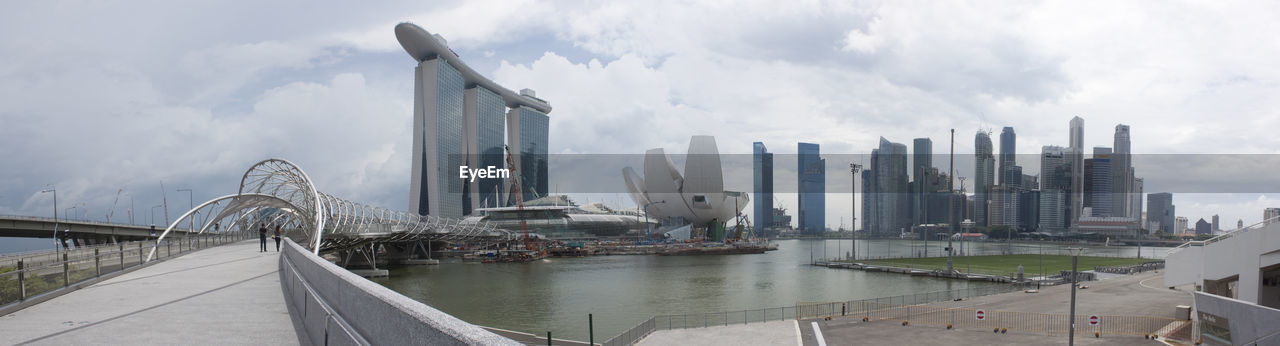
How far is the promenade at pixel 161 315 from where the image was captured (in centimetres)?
510

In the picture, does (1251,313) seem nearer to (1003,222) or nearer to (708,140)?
(708,140)

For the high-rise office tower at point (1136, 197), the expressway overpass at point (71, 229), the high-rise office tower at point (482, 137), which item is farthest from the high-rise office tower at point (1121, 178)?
the expressway overpass at point (71, 229)

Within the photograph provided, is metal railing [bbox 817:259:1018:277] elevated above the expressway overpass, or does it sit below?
below

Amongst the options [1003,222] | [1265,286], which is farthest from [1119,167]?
[1265,286]

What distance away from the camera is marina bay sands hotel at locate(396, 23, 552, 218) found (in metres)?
98.6

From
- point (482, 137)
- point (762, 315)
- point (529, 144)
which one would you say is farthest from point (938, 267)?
point (529, 144)

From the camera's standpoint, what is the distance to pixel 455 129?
104625 mm

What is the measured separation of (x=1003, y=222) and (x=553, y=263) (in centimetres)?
14603

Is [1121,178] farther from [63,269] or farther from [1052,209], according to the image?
[63,269]

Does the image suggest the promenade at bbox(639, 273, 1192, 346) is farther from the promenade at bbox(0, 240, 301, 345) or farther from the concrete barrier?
the concrete barrier

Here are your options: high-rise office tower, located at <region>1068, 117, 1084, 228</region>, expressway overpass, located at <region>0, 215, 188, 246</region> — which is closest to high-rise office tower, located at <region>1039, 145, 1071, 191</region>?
high-rise office tower, located at <region>1068, 117, 1084, 228</region>

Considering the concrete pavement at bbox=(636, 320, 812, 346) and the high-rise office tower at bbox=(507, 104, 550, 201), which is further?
the high-rise office tower at bbox=(507, 104, 550, 201)

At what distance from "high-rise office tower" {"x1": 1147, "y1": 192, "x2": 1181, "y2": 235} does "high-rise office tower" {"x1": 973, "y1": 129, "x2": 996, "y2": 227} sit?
36133 millimetres

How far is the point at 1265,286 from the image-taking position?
14.5 metres
